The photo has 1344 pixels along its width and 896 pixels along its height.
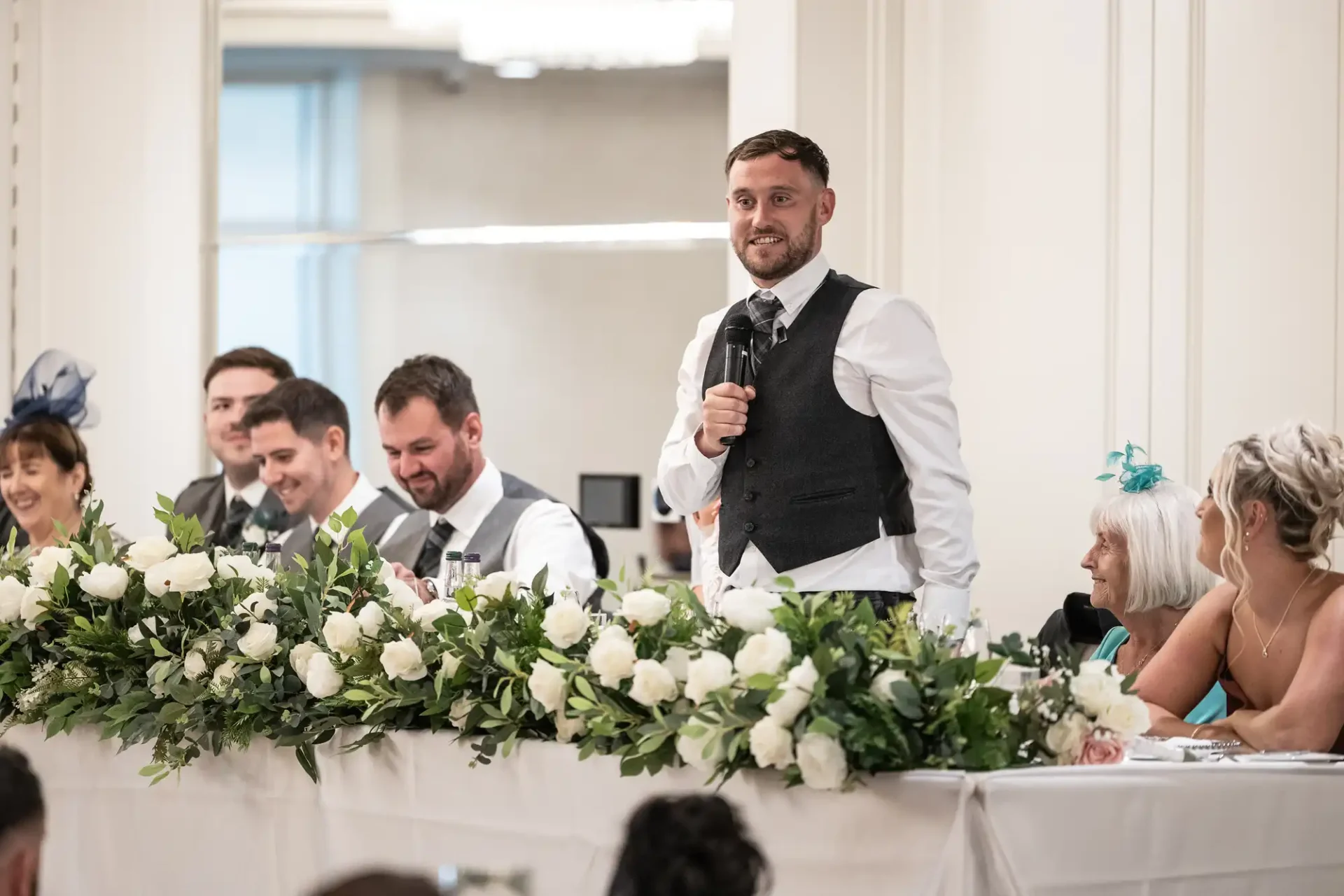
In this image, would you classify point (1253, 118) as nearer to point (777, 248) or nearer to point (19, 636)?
point (777, 248)

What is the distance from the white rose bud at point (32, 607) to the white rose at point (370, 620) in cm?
62

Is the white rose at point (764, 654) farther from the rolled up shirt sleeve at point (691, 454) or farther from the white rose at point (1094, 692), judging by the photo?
the rolled up shirt sleeve at point (691, 454)

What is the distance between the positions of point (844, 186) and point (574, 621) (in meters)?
2.92

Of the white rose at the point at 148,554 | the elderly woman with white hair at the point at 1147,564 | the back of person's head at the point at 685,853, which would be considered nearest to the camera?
the back of person's head at the point at 685,853

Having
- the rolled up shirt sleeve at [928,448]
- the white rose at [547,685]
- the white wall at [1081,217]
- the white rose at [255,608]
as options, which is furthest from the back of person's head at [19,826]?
the white wall at [1081,217]

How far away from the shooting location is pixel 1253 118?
376 cm

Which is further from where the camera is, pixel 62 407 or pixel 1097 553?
pixel 62 407

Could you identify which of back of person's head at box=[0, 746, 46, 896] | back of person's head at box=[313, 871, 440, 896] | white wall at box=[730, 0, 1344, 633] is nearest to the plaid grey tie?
back of person's head at box=[0, 746, 46, 896]

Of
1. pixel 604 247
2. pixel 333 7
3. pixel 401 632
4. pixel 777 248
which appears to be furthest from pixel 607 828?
pixel 333 7

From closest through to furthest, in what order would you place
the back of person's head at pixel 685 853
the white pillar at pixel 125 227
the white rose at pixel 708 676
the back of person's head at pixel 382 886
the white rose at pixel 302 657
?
1. the back of person's head at pixel 382 886
2. the back of person's head at pixel 685 853
3. the white rose at pixel 708 676
4. the white rose at pixel 302 657
5. the white pillar at pixel 125 227

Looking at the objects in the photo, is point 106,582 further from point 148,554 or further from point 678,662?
point 678,662

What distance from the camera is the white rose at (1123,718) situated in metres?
1.81

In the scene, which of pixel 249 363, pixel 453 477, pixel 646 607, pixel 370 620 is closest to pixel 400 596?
pixel 370 620

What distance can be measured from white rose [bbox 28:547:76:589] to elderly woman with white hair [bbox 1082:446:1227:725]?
184 centimetres
